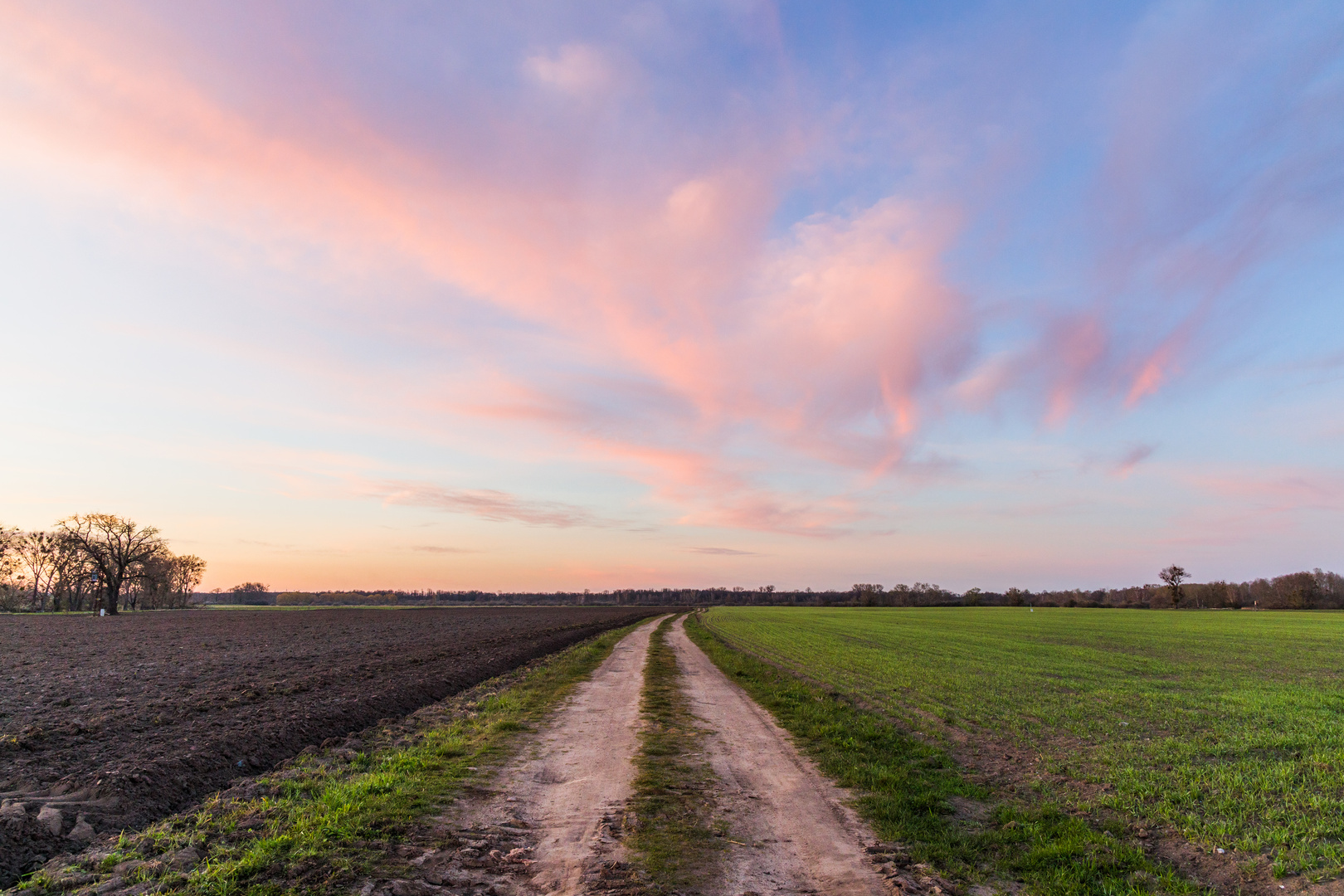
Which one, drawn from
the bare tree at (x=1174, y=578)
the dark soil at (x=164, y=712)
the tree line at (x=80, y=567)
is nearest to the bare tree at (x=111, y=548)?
the tree line at (x=80, y=567)

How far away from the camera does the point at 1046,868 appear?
24.6ft

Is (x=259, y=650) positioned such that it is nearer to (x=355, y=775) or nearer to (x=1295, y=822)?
(x=355, y=775)

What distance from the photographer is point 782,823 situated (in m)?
8.66

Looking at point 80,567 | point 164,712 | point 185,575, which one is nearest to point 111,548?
point 80,567

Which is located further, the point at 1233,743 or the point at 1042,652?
the point at 1042,652

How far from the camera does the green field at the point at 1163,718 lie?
352 inches

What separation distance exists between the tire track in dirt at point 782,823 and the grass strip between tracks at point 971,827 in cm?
52

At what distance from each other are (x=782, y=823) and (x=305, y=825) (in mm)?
6533

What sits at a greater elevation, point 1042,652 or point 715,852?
point 715,852

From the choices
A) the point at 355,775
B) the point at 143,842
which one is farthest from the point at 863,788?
the point at 143,842

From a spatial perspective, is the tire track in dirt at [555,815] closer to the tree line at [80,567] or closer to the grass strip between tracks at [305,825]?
the grass strip between tracks at [305,825]

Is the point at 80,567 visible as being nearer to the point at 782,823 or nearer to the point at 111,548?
the point at 111,548

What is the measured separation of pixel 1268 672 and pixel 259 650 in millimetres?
A: 49454

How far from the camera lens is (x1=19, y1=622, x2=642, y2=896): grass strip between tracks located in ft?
21.8
